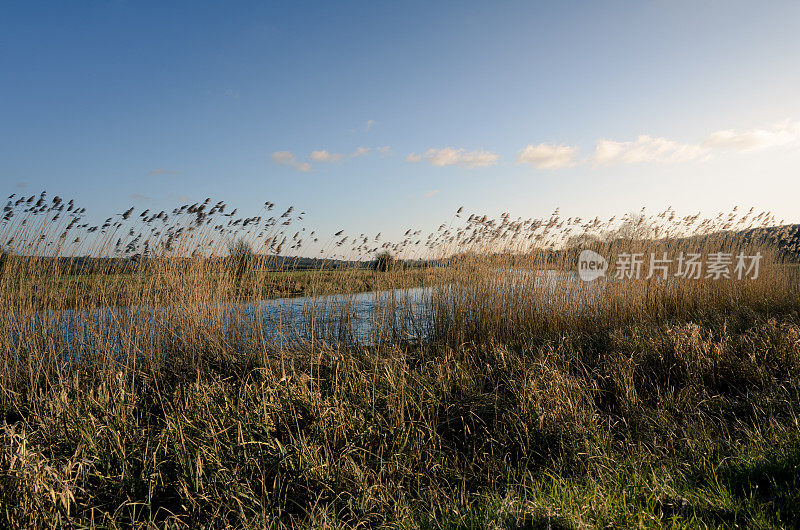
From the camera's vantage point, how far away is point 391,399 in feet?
9.35

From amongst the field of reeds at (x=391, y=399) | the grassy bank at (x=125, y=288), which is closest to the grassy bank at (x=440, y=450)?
the field of reeds at (x=391, y=399)

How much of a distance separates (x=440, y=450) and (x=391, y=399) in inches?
19.8

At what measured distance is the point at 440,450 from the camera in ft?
8.25

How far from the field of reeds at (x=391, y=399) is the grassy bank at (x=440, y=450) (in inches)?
0.6

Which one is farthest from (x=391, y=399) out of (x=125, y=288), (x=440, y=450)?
(x=125, y=288)

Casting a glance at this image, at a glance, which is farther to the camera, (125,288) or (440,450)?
(125,288)

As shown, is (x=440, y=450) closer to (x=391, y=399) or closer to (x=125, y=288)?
(x=391, y=399)

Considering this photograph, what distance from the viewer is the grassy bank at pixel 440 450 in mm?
1754

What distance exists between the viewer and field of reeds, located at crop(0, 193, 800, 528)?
1.85 metres

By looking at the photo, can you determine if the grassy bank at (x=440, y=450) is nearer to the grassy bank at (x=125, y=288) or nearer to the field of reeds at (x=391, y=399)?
the field of reeds at (x=391, y=399)

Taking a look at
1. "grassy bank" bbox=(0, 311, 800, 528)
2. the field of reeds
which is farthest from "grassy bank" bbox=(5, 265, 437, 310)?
"grassy bank" bbox=(0, 311, 800, 528)

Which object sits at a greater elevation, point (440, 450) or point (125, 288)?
point (125, 288)

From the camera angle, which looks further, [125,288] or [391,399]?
[125,288]

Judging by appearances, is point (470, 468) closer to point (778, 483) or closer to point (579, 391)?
point (579, 391)
